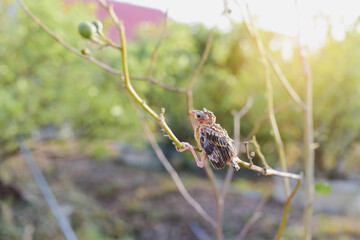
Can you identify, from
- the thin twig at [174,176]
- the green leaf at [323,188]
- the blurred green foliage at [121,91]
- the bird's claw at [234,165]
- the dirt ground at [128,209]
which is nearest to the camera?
the bird's claw at [234,165]

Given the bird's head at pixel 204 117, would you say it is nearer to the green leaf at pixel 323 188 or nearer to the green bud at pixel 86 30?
the green bud at pixel 86 30

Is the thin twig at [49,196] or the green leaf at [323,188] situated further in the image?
the thin twig at [49,196]

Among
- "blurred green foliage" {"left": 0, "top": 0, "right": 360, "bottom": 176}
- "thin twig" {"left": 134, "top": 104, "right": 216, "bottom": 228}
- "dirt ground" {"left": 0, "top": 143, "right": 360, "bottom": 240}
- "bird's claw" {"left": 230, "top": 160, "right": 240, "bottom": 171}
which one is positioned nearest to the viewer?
"bird's claw" {"left": 230, "top": 160, "right": 240, "bottom": 171}

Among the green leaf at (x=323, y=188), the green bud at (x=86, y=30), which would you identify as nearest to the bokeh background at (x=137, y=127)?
the green leaf at (x=323, y=188)

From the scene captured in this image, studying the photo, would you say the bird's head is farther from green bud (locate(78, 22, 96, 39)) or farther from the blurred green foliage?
the blurred green foliage

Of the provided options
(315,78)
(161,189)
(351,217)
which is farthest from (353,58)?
(161,189)

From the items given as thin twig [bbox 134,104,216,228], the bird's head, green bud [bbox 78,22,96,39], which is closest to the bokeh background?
thin twig [bbox 134,104,216,228]

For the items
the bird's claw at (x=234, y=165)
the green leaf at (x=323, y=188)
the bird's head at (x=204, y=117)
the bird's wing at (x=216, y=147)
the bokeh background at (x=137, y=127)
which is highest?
the bokeh background at (x=137, y=127)
